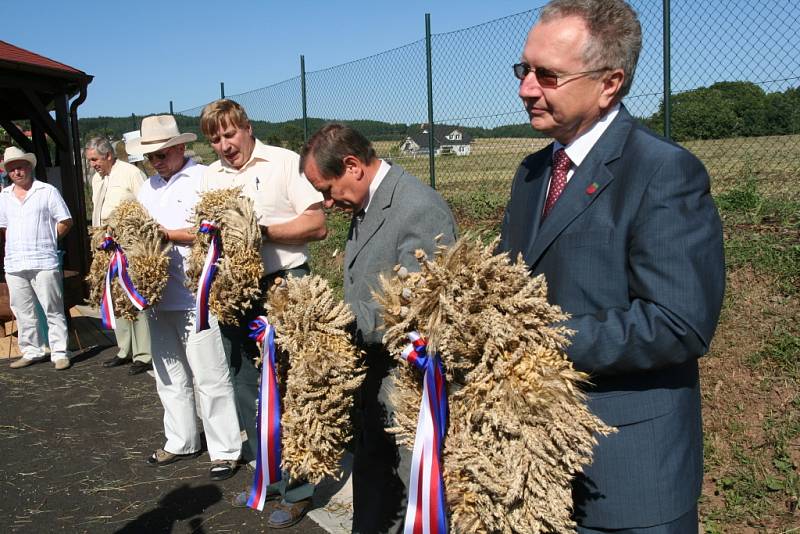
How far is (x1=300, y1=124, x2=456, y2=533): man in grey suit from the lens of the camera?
2752 millimetres

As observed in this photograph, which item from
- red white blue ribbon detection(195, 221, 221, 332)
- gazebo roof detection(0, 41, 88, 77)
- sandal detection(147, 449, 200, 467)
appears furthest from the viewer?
gazebo roof detection(0, 41, 88, 77)

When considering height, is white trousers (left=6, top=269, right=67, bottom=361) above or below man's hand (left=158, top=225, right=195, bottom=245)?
below

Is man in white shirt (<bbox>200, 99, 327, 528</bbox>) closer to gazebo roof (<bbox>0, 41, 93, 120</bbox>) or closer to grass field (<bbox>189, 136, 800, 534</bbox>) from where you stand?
grass field (<bbox>189, 136, 800, 534</bbox>)

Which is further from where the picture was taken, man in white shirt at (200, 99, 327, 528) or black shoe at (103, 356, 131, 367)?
black shoe at (103, 356, 131, 367)

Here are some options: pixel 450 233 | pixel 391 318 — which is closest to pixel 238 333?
pixel 450 233

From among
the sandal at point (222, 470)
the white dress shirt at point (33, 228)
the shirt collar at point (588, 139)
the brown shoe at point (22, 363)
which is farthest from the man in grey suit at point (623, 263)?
the brown shoe at point (22, 363)

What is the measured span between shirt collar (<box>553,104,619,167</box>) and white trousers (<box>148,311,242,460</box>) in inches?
119

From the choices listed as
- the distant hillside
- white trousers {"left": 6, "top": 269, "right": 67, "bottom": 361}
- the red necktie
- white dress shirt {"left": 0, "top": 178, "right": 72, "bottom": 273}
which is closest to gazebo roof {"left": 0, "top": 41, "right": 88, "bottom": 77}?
the distant hillside

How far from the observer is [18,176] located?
6.93 metres

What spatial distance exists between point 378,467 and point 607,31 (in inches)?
81.1

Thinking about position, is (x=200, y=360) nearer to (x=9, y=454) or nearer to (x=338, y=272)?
(x=9, y=454)

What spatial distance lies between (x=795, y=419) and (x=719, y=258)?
2554 millimetres

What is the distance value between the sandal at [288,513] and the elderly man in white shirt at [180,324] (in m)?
0.73

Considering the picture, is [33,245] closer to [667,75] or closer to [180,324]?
[180,324]
